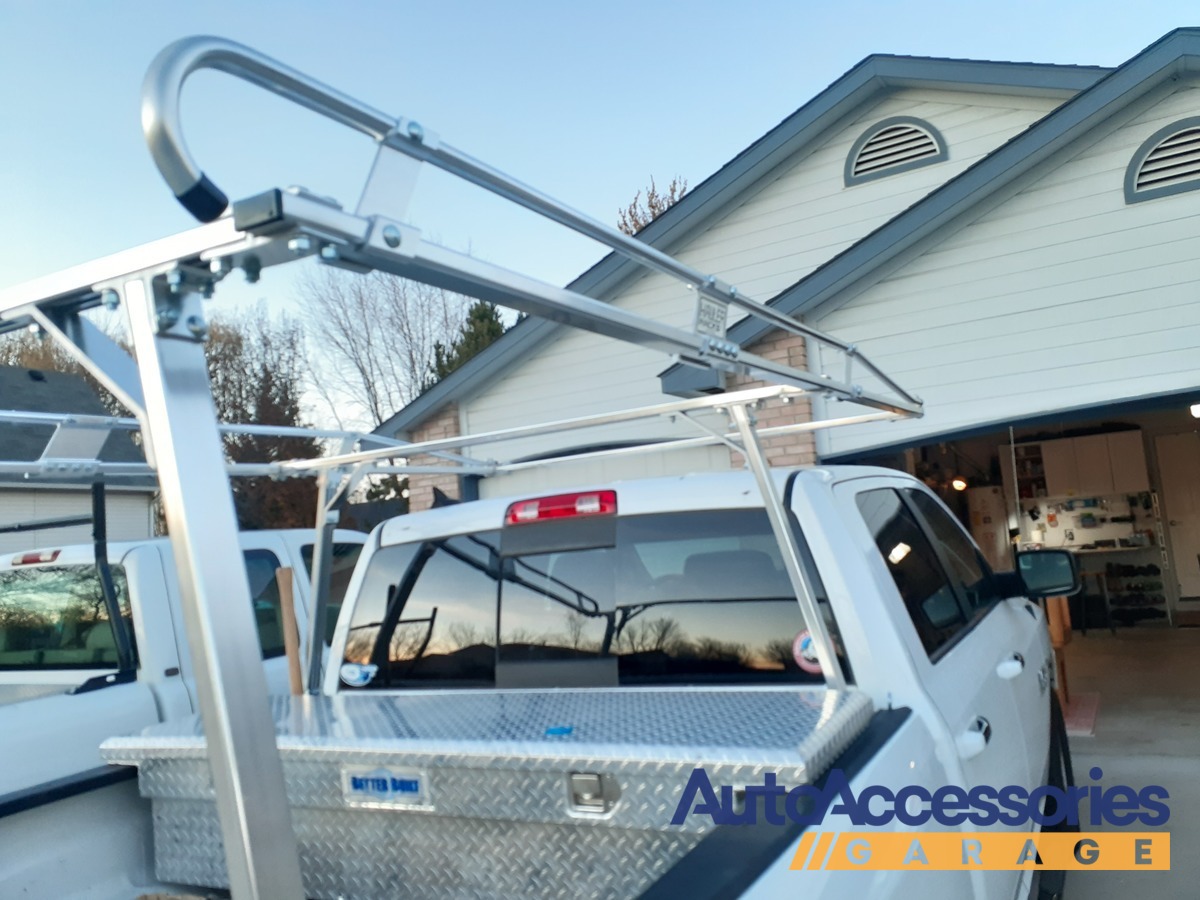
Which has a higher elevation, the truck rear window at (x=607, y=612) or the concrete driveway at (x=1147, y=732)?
the truck rear window at (x=607, y=612)

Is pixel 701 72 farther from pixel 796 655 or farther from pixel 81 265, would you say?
pixel 81 265

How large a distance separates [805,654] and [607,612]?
57 cm

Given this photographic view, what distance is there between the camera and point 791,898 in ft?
4.98

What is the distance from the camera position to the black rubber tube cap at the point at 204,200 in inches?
46.1

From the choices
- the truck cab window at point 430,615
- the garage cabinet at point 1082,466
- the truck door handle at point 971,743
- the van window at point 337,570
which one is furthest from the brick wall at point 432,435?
the truck door handle at point 971,743

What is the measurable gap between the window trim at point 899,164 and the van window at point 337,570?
21.7ft

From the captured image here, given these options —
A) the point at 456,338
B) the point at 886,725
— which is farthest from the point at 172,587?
the point at 456,338

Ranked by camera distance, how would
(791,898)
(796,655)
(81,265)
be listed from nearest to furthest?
(81,265)
(791,898)
(796,655)

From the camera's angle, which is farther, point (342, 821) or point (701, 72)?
point (701, 72)

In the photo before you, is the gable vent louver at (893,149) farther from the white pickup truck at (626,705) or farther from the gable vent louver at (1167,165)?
the white pickup truck at (626,705)

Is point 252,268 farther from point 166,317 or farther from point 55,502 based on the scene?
point 55,502

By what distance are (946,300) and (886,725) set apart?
252 inches

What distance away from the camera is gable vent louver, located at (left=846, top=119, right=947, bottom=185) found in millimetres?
9703

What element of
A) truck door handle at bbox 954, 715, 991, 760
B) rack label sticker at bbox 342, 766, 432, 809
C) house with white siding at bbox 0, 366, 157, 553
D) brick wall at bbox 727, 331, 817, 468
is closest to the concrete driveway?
truck door handle at bbox 954, 715, 991, 760
